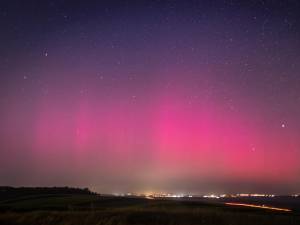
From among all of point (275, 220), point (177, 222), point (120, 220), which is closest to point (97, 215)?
point (120, 220)

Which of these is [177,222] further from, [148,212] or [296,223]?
[296,223]

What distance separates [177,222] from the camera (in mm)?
33594

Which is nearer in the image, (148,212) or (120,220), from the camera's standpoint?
(120,220)

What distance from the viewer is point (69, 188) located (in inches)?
4756

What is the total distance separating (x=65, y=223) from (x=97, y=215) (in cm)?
422

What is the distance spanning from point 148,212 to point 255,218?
8636mm

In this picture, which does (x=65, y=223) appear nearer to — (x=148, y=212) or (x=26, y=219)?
(x=26, y=219)

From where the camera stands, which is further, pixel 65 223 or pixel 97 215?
pixel 97 215

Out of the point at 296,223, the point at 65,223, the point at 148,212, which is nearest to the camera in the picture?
the point at 65,223

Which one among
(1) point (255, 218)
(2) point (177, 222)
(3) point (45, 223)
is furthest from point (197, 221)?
(3) point (45, 223)

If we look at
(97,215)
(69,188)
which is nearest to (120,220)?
(97,215)

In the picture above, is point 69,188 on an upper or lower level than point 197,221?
upper

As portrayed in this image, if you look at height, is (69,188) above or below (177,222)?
above

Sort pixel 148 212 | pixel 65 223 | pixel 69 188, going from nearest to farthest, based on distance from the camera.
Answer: pixel 65 223 < pixel 148 212 < pixel 69 188
